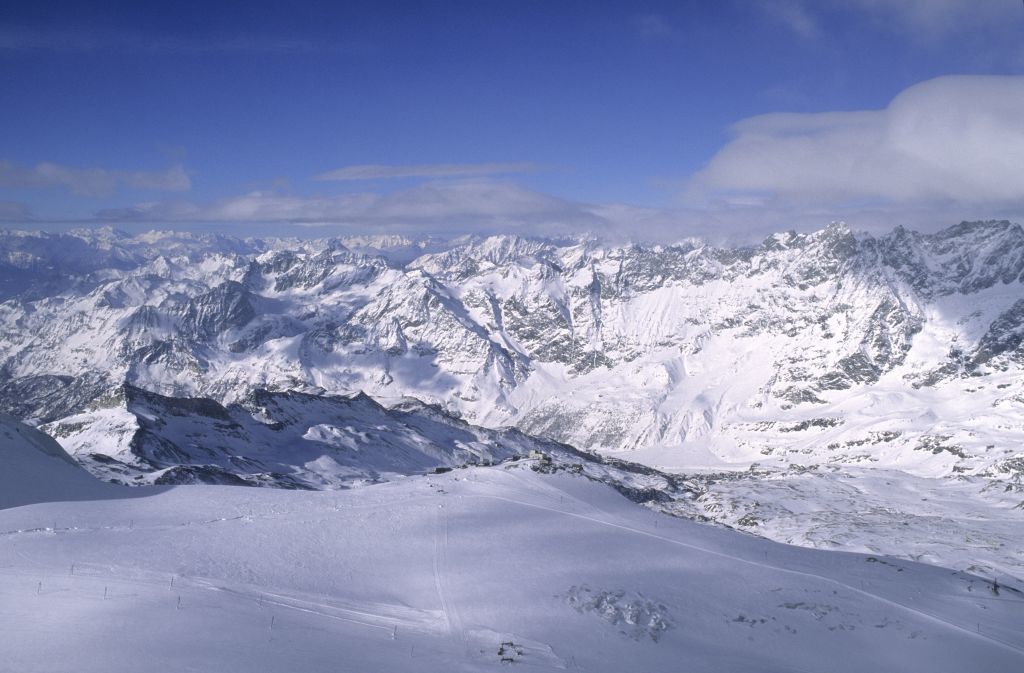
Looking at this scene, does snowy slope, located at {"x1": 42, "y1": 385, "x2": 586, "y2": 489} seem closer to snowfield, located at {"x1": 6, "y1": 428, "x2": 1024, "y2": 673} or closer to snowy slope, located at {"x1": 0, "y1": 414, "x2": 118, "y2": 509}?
snowy slope, located at {"x1": 0, "y1": 414, "x2": 118, "y2": 509}

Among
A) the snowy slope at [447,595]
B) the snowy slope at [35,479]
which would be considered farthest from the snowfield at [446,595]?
the snowy slope at [35,479]

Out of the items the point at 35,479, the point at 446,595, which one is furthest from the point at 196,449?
the point at 446,595

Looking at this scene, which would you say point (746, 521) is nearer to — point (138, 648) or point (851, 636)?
point (851, 636)

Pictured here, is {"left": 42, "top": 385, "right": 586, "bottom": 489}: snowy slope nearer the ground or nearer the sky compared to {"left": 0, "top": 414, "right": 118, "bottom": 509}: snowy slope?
nearer the ground

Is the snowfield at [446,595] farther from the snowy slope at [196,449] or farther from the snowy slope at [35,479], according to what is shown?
the snowy slope at [196,449]

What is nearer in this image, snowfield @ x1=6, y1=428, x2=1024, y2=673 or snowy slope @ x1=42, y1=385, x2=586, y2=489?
snowfield @ x1=6, y1=428, x2=1024, y2=673

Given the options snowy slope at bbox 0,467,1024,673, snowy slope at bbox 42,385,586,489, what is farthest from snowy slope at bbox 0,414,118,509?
snowy slope at bbox 42,385,586,489
